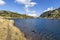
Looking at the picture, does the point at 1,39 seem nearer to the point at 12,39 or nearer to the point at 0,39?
the point at 0,39

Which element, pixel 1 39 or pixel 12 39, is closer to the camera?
pixel 1 39

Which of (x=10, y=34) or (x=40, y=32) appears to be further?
(x=40, y=32)

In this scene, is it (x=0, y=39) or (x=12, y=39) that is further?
(x=12, y=39)

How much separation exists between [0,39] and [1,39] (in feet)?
0.80

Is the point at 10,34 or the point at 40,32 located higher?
the point at 10,34

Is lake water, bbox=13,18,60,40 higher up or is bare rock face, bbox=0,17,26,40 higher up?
bare rock face, bbox=0,17,26,40

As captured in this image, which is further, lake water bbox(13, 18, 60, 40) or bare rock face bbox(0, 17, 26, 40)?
lake water bbox(13, 18, 60, 40)

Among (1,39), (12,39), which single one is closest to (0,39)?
(1,39)

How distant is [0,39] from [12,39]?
10.4ft

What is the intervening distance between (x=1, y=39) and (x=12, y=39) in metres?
2.91

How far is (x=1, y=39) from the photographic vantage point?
25734mm

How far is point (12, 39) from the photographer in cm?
2795

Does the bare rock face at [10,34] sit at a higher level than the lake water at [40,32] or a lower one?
higher

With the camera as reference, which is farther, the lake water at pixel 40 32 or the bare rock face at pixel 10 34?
the lake water at pixel 40 32
